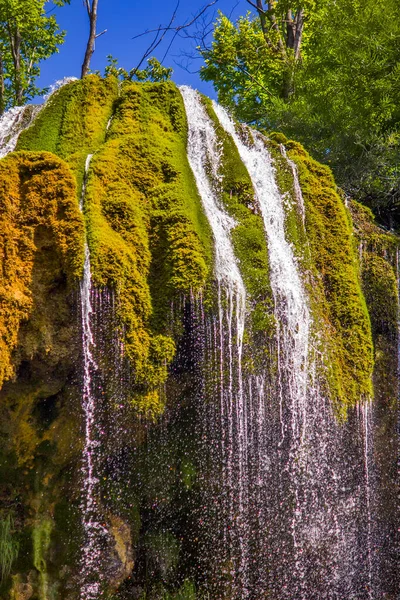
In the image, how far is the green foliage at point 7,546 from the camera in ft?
13.4

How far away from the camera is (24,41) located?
46.0 ft

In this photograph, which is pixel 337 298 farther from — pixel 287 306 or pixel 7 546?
pixel 7 546

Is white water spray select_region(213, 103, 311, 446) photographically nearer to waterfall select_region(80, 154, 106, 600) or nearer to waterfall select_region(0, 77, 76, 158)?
waterfall select_region(80, 154, 106, 600)

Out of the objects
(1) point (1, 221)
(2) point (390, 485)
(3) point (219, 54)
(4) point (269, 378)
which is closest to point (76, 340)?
(1) point (1, 221)

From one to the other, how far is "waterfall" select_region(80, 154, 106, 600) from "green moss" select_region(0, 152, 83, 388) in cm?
17

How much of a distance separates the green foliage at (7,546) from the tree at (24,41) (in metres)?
10.5

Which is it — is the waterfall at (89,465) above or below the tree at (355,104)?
below

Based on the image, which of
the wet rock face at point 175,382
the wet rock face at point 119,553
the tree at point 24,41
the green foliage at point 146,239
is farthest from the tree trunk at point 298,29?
the wet rock face at point 119,553

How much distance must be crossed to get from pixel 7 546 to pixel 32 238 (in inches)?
87.3

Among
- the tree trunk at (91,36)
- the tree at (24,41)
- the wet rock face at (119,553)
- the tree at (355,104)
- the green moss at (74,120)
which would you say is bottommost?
the wet rock face at (119,553)

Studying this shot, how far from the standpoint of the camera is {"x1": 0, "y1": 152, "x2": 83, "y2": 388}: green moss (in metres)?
3.58

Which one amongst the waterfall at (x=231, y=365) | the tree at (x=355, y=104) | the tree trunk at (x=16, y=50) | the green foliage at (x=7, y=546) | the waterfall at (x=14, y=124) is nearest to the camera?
the waterfall at (x=231, y=365)

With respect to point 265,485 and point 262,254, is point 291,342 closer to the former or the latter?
point 262,254

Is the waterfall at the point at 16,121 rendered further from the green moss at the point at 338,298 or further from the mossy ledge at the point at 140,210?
the green moss at the point at 338,298
